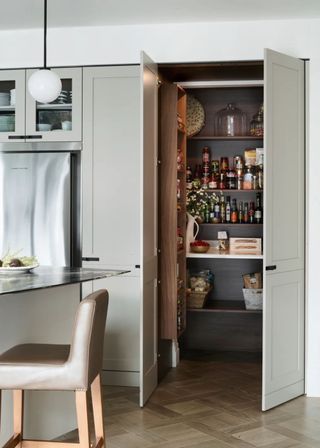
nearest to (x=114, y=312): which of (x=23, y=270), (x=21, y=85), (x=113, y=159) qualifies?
(x=113, y=159)

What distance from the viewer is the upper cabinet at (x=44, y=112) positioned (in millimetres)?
4930

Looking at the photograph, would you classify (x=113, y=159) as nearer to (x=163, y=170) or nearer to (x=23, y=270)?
(x=163, y=170)

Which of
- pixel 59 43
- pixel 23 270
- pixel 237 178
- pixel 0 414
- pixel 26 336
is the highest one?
pixel 59 43

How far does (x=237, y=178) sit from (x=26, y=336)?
304 cm

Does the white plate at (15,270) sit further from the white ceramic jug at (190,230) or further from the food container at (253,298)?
the food container at (253,298)

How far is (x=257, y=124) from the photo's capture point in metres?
5.88

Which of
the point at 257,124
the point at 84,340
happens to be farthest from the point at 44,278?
the point at 257,124

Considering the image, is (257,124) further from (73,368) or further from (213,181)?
(73,368)

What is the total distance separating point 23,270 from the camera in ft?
11.5

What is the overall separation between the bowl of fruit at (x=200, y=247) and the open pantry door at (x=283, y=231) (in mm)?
1222

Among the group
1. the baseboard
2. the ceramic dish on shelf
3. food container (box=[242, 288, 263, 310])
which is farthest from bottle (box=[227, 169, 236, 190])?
the baseboard

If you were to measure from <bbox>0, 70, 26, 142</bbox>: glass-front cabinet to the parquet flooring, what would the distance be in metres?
2.06

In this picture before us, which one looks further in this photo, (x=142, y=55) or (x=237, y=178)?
(x=237, y=178)

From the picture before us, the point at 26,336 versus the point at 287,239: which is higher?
the point at 287,239
